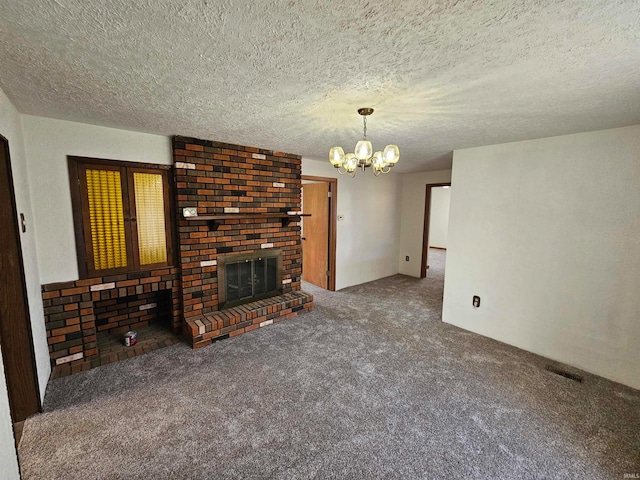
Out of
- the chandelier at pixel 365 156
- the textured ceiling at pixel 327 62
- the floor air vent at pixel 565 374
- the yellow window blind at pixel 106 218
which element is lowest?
the floor air vent at pixel 565 374

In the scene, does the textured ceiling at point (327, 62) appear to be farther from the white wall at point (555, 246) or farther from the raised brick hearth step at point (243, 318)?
the raised brick hearth step at point (243, 318)

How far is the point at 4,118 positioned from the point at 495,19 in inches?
106

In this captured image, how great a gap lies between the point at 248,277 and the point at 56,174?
2.05 metres

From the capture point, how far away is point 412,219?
18.3 ft

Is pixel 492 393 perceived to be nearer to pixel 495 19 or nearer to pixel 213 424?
pixel 213 424

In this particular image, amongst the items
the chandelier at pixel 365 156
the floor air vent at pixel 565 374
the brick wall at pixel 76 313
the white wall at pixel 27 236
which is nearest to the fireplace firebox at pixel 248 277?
the brick wall at pixel 76 313

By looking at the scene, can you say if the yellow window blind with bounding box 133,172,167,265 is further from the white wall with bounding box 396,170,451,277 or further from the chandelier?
the white wall with bounding box 396,170,451,277

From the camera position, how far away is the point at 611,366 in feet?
7.89

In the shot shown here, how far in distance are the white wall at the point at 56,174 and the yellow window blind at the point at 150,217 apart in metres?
0.32

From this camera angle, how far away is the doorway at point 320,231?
14.8 ft

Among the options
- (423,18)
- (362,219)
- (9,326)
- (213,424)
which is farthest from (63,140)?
(362,219)

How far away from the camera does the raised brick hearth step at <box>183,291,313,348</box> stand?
9.31ft

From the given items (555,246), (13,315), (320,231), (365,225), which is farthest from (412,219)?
(13,315)

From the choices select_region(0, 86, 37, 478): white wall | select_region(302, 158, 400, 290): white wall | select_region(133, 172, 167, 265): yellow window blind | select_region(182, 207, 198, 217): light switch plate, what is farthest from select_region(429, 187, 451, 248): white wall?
select_region(0, 86, 37, 478): white wall
